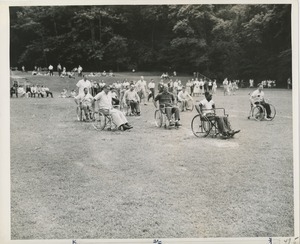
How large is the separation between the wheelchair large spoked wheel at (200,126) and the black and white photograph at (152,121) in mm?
12

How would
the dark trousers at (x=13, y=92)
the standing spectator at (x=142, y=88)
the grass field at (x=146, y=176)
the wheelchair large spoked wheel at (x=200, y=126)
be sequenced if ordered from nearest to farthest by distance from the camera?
the grass field at (x=146, y=176) → the dark trousers at (x=13, y=92) → the wheelchair large spoked wheel at (x=200, y=126) → the standing spectator at (x=142, y=88)

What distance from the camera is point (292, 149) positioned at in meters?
5.40

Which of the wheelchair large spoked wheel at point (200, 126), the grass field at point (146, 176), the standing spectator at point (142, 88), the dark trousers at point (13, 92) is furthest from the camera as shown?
the standing spectator at point (142, 88)

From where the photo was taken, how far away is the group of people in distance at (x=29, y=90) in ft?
17.6

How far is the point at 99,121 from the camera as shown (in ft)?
18.2

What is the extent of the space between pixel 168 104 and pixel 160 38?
0.74m

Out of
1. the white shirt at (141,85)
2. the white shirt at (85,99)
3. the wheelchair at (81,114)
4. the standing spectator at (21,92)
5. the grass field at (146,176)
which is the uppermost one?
the white shirt at (141,85)

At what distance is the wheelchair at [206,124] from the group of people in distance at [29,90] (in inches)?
64.3

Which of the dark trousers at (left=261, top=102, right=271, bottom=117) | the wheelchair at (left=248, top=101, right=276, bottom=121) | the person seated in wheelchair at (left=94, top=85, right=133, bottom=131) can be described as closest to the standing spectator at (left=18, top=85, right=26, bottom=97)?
the person seated in wheelchair at (left=94, top=85, right=133, bottom=131)

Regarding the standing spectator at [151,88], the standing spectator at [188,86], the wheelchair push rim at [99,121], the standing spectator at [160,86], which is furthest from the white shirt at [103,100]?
the standing spectator at [188,86]

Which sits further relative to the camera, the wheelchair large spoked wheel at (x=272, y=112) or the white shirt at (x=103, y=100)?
the white shirt at (x=103, y=100)

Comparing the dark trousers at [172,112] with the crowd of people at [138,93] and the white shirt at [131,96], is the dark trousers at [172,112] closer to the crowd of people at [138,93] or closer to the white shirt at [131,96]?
the crowd of people at [138,93]

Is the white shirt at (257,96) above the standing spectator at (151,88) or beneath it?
beneath

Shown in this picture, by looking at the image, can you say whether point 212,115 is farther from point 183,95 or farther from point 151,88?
point 151,88
